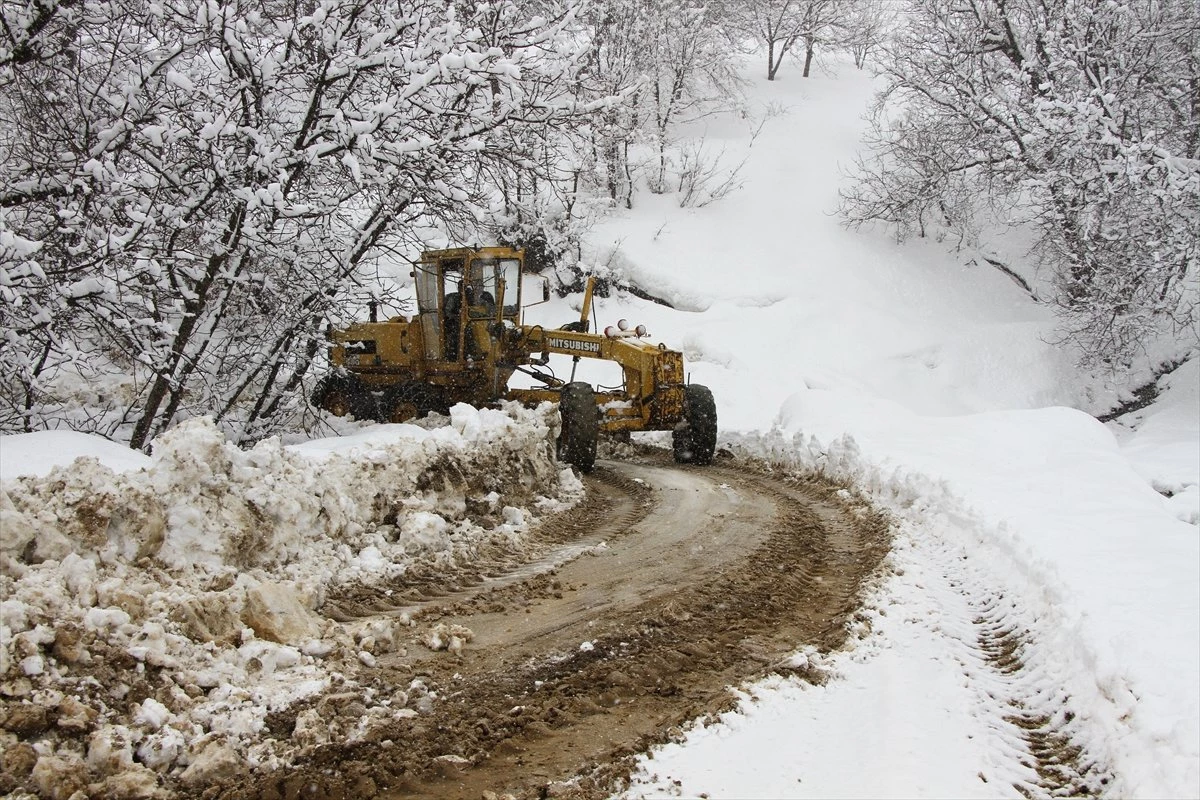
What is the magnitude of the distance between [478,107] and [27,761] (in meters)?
6.02

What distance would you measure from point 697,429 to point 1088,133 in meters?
9.56

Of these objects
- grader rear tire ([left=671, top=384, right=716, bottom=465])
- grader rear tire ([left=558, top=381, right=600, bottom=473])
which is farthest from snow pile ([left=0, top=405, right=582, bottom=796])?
grader rear tire ([left=671, top=384, right=716, bottom=465])

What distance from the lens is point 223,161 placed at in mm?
6238

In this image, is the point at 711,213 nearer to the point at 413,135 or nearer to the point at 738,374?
the point at 738,374

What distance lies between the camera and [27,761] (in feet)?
10.0

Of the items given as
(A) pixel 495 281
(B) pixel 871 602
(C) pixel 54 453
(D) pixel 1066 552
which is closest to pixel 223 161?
(C) pixel 54 453

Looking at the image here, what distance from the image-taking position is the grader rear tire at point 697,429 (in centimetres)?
1283

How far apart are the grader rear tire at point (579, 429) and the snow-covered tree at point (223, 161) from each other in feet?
12.5

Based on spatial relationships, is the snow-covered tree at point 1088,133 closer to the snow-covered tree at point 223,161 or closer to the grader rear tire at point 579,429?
the grader rear tire at point 579,429

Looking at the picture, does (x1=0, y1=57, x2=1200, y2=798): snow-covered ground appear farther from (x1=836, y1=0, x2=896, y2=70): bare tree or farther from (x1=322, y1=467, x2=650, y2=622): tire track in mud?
(x1=836, y1=0, x2=896, y2=70): bare tree

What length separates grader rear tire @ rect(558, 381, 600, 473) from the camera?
1136 cm

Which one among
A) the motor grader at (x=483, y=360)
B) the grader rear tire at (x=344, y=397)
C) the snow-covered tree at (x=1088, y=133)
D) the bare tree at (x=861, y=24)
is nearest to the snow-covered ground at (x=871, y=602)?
the motor grader at (x=483, y=360)

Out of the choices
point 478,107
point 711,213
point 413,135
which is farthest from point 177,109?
point 711,213

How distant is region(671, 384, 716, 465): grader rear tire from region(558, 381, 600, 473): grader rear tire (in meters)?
1.86
